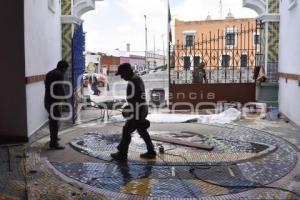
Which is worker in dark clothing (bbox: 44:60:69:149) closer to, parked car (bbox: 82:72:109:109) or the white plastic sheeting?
the white plastic sheeting

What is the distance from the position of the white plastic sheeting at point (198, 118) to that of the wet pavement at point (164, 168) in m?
1.78

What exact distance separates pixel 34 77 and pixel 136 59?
46.4m

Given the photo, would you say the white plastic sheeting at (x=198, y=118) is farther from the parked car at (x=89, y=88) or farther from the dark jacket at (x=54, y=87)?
Answer: the dark jacket at (x=54, y=87)

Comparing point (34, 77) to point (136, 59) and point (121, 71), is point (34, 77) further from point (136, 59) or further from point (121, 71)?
point (136, 59)

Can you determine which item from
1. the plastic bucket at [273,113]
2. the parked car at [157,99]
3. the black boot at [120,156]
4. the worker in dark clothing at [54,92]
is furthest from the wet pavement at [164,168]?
the parked car at [157,99]

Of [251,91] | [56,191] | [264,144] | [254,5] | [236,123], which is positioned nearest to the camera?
[56,191]

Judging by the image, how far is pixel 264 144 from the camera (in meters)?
8.27

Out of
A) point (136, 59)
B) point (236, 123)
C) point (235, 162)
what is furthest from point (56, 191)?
point (136, 59)

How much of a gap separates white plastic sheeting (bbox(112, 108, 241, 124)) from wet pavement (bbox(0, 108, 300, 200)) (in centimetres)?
178

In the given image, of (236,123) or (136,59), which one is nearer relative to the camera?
(236,123)

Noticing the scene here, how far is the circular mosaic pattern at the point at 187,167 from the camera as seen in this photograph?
548 cm

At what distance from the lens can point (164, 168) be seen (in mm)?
6426

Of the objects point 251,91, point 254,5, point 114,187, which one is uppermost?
point 254,5

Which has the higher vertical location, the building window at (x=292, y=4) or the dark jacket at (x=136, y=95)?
the building window at (x=292, y=4)
